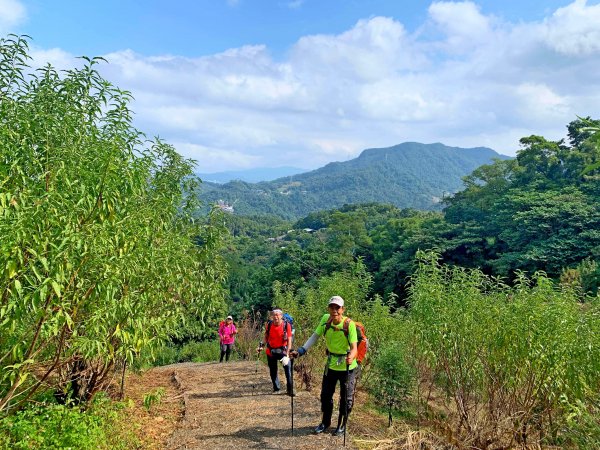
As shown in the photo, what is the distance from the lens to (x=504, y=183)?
46.7m

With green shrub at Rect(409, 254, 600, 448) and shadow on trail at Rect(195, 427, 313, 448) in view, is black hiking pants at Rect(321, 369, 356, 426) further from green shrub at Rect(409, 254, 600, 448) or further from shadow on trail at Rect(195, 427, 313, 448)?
green shrub at Rect(409, 254, 600, 448)

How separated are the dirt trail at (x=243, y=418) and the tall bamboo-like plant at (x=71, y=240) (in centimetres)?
166

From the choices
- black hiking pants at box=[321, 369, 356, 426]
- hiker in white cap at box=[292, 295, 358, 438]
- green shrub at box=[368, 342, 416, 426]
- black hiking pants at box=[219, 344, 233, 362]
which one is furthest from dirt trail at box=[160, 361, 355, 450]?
black hiking pants at box=[219, 344, 233, 362]

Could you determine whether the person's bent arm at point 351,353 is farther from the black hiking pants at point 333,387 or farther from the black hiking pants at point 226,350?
the black hiking pants at point 226,350

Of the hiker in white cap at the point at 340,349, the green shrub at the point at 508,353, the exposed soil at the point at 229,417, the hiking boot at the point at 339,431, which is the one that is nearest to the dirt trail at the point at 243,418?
the exposed soil at the point at 229,417

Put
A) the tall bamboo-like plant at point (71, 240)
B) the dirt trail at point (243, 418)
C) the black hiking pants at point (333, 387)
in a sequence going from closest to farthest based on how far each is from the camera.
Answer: the tall bamboo-like plant at point (71, 240) < the black hiking pants at point (333, 387) < the dirt trail at point (243, 418)

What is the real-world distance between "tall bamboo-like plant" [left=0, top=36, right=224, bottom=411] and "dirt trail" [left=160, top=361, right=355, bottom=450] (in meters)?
1.66

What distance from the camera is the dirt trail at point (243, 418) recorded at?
6.21m

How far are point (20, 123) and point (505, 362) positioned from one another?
731cm

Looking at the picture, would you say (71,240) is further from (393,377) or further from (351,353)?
(393,377)

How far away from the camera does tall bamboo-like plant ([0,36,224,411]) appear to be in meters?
3.87

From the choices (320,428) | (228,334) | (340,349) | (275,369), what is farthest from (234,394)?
(228,334)

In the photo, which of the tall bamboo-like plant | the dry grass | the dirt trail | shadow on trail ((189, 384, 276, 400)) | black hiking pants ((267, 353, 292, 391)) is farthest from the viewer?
shadow on trail ((189, 384, 276, 400))

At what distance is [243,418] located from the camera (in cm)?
731
